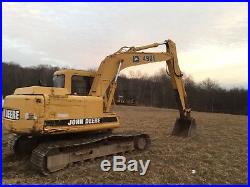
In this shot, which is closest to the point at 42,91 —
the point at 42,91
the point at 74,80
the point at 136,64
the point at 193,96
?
the point at 42,91

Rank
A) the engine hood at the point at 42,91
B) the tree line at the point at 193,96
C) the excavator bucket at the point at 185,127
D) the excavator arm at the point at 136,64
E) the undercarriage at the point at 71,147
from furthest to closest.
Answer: the tree line at the point at 193,96 → the excavator bucket at the point at 185,127 → the excavator arm at the point at 136,64 → the engine hood at the point at 42,91 → the undercarriage at the point at 71,147

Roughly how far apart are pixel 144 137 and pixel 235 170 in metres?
3.50

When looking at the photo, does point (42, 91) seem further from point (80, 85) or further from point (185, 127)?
point (185, 127)

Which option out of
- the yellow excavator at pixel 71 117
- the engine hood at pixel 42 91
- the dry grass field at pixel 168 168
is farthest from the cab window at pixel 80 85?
the dry grass field at pixel 168 168

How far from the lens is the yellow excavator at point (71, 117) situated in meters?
8.57

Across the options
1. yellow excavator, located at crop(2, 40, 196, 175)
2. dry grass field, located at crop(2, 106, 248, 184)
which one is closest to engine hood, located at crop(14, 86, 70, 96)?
yellow excavator, located at crop(2, 40, 196, 175)

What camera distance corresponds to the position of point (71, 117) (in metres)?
9.17

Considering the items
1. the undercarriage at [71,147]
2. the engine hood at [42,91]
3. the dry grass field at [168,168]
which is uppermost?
the engine hood at [42,91]

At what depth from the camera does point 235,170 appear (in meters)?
9.20

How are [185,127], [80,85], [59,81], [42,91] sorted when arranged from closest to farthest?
1. [42,91]
2. [59,81]
3. [80,85]
4. [185,127]

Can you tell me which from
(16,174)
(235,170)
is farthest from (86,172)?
(235,170)

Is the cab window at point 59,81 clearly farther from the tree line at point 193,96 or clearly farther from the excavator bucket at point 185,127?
the tree line at point 193,96

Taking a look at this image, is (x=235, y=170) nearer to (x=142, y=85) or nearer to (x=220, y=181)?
(x=220, y=181)

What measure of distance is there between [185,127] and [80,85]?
5798 millimetres
